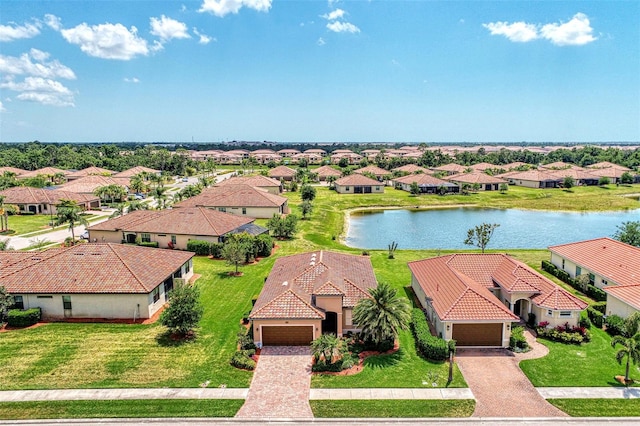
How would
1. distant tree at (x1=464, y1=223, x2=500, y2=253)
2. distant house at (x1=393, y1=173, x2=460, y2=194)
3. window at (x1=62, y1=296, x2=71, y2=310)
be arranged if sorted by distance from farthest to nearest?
distant house at (x1=393, y1=173, x2=460, y2=194) < distant tree at (x1=464, y1=223, x2=500, y2=253) < window at (x1=62, y1=296, x2=71, y2=310)

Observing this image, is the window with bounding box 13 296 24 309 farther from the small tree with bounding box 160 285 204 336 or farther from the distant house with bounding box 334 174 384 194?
the distant house with bounding box 334 174 384 194

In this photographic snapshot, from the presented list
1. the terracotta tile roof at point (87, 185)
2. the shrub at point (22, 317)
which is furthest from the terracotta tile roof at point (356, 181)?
the shrub at point (22, 317)

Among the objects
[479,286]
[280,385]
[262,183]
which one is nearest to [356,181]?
[262,183]

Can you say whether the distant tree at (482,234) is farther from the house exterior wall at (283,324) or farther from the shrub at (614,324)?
the house exterior wall at (283,324)

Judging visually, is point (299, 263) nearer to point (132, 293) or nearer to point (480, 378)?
point (132, 293)

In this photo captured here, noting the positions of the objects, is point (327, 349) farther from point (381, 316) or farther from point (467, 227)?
point (467, 227)

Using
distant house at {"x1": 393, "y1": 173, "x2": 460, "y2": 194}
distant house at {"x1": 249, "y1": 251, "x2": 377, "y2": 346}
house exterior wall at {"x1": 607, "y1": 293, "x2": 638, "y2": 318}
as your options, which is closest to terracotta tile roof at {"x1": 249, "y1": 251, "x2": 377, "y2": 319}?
distant house at {"x1": 249, "y1": 251, "x2": 377, "y2": 346}
